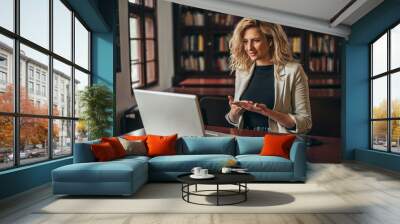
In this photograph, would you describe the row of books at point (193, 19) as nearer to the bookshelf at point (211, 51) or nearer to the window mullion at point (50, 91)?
the bookshelf at point (211, 51)

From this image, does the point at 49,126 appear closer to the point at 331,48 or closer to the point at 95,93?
the point at 95,93

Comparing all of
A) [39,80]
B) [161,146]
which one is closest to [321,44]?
[161,146]

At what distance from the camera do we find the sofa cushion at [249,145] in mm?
6574

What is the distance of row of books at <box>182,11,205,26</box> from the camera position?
8391 mm

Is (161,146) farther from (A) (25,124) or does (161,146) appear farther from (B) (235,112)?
(B) (235,112)

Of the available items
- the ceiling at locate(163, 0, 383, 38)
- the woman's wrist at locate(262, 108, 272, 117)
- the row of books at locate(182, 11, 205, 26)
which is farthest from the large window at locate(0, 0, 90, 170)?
the woman's wrist at locate(262, 108, 272, 117)

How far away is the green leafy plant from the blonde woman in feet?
7.71

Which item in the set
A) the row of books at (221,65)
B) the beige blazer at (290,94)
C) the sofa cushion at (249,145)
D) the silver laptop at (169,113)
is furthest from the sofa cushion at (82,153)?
the row of books at (221,65)

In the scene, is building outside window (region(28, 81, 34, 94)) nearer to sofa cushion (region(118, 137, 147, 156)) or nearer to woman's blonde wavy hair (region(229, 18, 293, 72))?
sofa cushion (region(118, 137, 147, 156))

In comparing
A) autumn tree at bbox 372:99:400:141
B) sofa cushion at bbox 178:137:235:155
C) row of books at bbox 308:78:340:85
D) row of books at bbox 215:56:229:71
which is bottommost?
sofa cushion at bbox 178:137:235:155

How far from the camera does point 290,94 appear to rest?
26.8 feet

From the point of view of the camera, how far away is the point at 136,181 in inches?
195

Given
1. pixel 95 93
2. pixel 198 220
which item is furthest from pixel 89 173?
pixel 95 93

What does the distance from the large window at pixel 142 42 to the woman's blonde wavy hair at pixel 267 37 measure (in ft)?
5.31
